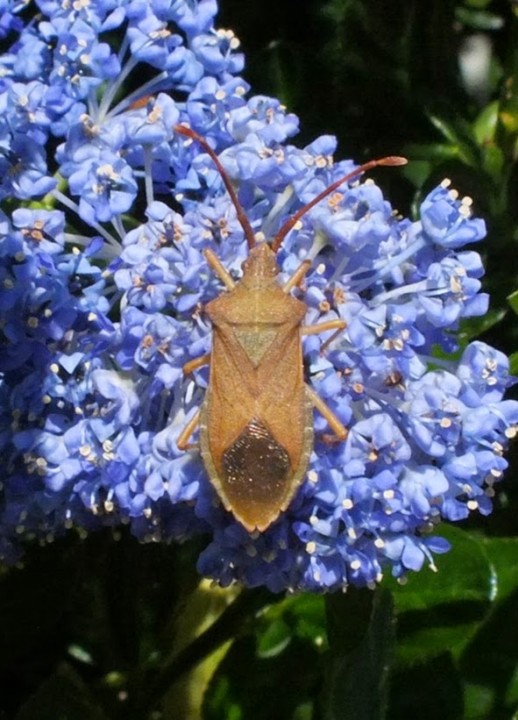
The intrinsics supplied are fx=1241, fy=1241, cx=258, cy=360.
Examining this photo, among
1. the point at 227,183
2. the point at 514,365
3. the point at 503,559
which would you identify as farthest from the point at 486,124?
the point at 227,183

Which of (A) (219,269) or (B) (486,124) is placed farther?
(B) (486,124)

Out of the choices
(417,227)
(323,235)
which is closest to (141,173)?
(323,235)

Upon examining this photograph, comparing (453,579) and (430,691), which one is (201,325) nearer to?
(453,579)

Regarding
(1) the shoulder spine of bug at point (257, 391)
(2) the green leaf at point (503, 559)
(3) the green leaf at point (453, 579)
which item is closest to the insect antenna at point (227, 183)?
(1) the shoulder spine of bug at point (257, 391)

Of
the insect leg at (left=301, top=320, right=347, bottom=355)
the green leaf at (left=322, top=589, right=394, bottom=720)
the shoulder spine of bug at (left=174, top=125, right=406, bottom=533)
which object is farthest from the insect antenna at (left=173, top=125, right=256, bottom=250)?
the green leaf at (left=322, top=589, right=394, bottom=720)

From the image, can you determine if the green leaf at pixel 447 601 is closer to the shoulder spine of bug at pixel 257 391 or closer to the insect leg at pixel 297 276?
the shoulder spine of bug at pixel 257 391

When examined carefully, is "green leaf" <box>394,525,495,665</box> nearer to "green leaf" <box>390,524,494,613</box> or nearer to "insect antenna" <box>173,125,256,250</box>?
"green leaf" <box>390,524,494,613</box>
